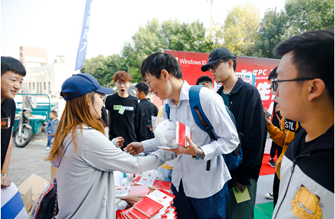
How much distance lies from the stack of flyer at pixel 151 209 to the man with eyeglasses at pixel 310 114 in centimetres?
89

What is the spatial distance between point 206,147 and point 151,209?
26.9 inches

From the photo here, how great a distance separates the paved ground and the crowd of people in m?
3.05

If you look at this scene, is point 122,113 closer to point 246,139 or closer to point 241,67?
point 246,139

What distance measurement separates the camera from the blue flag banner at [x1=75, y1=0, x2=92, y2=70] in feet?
20.7

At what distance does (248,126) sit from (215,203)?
0.85 meters

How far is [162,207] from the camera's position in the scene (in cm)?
154

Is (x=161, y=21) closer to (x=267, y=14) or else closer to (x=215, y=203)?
(x=267, y=14)

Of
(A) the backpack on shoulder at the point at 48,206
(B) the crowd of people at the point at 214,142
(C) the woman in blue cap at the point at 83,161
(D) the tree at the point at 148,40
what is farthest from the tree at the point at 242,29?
(A) the backpack on shoulder at the point at 48,206

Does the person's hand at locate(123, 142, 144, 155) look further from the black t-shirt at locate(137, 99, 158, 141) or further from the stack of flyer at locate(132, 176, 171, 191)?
the black t-shirt at locate(137, 99, 158, 141)

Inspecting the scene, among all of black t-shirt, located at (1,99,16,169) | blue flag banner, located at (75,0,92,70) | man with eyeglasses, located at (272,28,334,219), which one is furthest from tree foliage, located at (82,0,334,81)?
man with eyeglasses, located at (272,28,334,219)

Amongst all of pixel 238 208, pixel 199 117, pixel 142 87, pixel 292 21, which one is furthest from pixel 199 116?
pixel 292 21

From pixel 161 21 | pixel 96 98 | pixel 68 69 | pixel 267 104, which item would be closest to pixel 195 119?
pixel 96 98

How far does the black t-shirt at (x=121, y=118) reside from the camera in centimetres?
423

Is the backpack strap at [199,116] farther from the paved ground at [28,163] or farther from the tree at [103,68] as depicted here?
the tree at [103,68]
